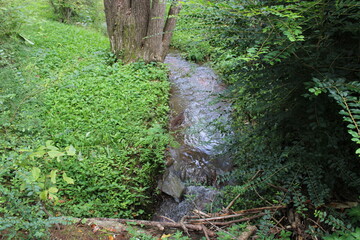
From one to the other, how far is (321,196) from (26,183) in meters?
2.07

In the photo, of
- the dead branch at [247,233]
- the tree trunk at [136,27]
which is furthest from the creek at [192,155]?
the tree trunk at [136,27]

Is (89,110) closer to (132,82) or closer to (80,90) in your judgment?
(80,90)

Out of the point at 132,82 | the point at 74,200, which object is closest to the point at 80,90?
the point at 132,82

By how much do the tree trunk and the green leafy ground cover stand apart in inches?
15.1

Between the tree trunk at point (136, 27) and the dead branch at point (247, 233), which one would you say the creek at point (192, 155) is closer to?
the dead branch at point (247, 233)

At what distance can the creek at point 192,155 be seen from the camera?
2796 mm

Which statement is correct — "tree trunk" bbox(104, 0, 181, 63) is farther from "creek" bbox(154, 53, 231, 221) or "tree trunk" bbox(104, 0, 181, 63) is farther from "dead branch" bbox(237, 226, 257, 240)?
"dead branch" bbox(237, 226, 257, 240)

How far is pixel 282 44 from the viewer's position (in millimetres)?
1416

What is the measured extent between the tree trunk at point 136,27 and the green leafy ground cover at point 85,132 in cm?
38

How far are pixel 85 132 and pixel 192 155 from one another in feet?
6.07

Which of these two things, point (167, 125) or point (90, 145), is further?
point (167, 125)

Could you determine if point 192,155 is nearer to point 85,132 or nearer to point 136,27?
point 85,132

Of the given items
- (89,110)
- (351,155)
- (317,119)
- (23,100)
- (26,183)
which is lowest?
(89,110)

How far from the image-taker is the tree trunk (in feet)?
19.7
